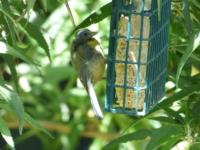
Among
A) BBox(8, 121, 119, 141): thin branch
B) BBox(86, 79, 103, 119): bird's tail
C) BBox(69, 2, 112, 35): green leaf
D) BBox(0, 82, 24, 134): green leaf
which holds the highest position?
BBox(69, 2, 112, 35): green leaf

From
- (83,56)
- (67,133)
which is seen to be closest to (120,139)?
(83,56)

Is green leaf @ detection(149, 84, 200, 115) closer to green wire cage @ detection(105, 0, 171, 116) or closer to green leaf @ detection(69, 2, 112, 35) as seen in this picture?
green wire cage @ detection(105, 0, 171, 116)

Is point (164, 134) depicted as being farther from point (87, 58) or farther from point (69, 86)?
point (69, 86)

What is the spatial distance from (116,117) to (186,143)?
156cm

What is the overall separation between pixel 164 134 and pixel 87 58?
1.48 ft

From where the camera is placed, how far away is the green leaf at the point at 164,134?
2.69 m

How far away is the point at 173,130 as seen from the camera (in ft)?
8.96

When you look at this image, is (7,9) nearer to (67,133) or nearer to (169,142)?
(169,142)

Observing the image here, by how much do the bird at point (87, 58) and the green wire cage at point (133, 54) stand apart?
0.28 ft

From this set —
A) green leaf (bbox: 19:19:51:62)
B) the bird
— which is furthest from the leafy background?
the bird

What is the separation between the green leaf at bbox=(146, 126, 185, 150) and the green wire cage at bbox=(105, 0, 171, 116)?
4.2 inches

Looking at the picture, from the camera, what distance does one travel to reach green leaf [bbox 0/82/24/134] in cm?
224

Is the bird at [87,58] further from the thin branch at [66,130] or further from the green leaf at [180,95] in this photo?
the thin branch at [66,130]

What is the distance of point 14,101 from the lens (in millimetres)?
2266
